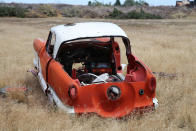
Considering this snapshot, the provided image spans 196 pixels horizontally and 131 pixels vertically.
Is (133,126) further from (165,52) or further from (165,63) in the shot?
(165,52)

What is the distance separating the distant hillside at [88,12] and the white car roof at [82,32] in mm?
35516

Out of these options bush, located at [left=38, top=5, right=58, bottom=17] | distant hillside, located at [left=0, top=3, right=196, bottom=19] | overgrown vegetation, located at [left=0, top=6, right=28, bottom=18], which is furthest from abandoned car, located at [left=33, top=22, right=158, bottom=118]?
bush, located at [left=38, top=5, right=58, bottom=17]

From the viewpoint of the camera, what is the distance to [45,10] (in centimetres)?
5122

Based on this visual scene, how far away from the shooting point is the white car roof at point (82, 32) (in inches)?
191

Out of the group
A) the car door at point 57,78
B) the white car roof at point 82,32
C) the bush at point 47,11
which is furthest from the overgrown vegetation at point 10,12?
the white car roof at point 82,32

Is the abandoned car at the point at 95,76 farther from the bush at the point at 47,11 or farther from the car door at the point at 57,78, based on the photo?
the bush at the point at 47,11

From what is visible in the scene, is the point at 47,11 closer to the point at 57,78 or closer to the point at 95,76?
the point at 95,76

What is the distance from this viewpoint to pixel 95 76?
5.28 meters

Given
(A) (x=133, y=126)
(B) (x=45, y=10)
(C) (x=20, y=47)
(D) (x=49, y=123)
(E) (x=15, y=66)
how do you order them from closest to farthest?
1. (D) (x=49, y=123)
2. (A) (x=133, y=126)
3. (E) (x=15, y=66)
4. (C) (x=20, y=47)
5. (B) (x=45, y=10)

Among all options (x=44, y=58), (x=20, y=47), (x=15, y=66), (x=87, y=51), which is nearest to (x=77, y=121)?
(x=44, y=58)

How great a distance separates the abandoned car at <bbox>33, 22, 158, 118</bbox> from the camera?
13.0 feet

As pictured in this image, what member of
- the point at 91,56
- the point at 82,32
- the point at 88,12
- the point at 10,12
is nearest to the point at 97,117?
the point at 82,32

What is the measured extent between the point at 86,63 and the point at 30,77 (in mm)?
1799

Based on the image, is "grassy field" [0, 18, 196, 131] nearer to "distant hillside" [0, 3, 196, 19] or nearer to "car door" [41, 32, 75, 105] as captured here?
"car door" [41, 32, 75, 105]
